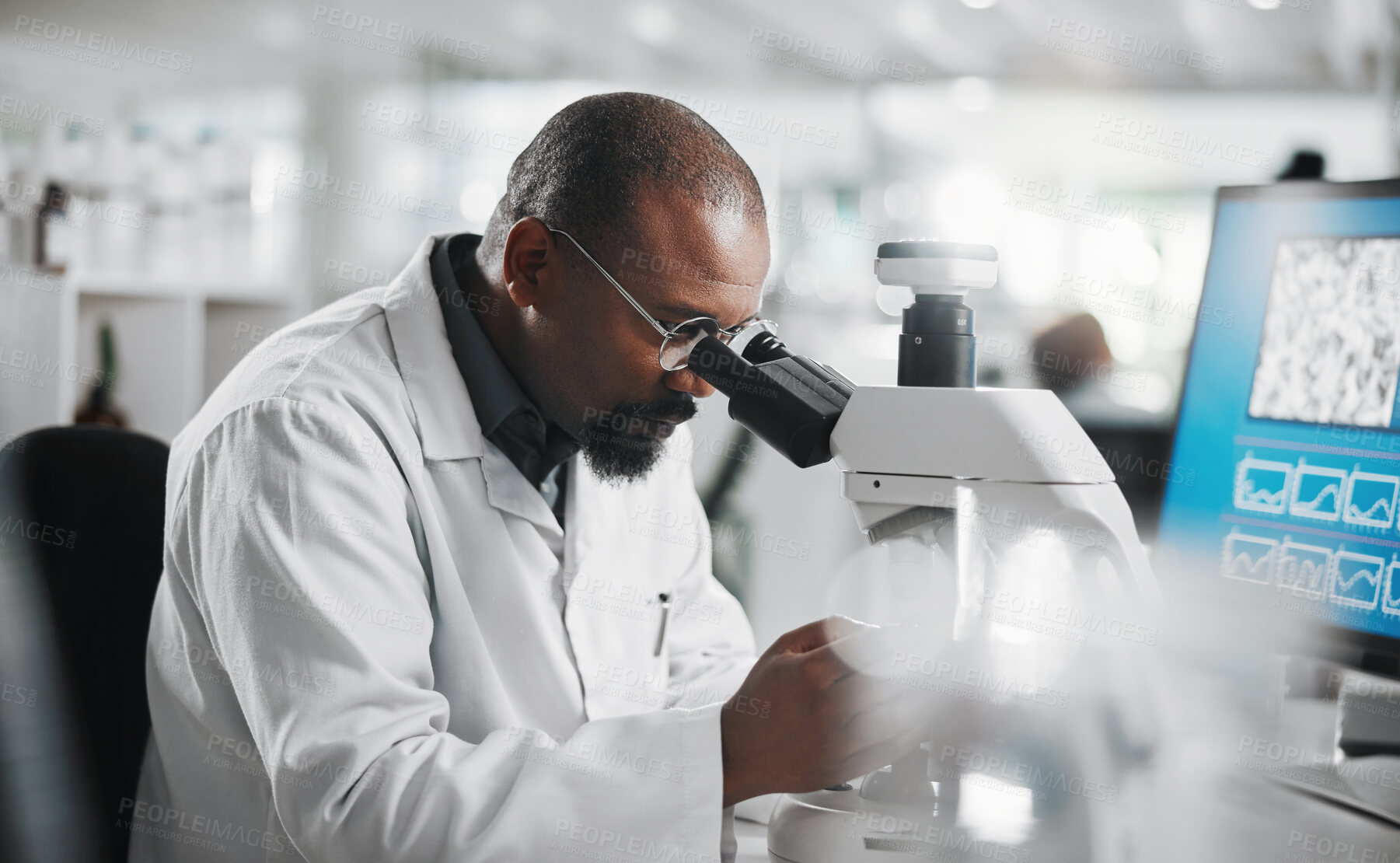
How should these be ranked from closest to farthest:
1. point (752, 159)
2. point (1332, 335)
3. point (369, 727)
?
point (369, 727), point (1332, 335), point (752, 159)

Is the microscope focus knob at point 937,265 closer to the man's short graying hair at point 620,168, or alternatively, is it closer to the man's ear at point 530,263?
the man's short graying hair at point 620,168

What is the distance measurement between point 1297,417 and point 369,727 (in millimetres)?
845

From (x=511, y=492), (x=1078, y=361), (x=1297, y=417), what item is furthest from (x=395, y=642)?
(x=1078, y=361)

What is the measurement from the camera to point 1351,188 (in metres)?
0.92

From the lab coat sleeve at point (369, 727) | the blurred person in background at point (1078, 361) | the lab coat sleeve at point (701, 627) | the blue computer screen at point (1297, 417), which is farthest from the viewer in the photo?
the blurred person in background at point (1078, 361)

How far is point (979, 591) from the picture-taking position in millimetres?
648

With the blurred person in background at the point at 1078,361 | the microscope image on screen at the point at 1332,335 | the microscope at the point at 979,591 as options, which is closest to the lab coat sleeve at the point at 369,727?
the microscope at the point at 979,591

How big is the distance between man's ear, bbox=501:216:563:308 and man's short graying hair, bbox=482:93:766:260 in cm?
2

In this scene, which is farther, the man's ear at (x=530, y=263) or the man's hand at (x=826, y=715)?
the man's ear at (x=530, y=263)

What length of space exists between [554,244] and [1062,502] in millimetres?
621

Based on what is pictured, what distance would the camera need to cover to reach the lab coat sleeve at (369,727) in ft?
2.40

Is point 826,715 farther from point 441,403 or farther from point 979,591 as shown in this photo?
point 441,403

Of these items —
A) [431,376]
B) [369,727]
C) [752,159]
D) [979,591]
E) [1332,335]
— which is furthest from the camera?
[752,159]

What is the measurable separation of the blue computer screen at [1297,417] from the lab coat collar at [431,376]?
2.35ft
